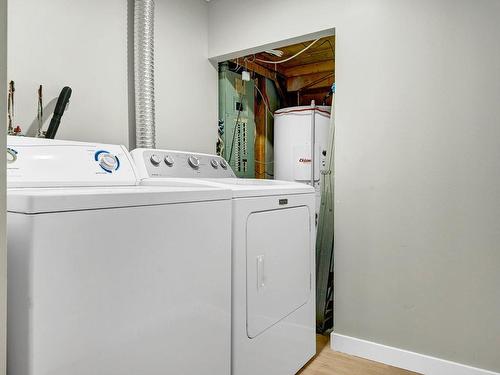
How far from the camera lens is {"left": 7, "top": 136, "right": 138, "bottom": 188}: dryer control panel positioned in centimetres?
133

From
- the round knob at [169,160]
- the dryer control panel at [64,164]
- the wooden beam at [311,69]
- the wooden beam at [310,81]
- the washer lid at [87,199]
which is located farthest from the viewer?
the wooden beam at [310,81]

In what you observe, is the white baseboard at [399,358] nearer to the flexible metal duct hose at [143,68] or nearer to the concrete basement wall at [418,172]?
the concrete basement wall at [418,172]

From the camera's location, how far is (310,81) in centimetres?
378

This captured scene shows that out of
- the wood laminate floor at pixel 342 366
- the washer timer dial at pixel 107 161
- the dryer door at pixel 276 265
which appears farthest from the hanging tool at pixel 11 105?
the wood laminate floor at pixel 342 366

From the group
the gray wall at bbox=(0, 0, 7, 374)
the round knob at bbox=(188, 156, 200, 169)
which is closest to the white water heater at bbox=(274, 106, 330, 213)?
the round knob at bbox=(188, 156, 200, 169)

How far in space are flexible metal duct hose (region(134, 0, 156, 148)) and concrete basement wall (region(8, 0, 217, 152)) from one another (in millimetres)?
109

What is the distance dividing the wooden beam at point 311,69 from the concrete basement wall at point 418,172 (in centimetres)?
142

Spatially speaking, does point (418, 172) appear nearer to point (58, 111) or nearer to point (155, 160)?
point (155, 160)

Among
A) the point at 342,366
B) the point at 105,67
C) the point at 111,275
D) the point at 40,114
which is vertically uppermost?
the point at 105,67

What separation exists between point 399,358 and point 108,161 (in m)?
1.82

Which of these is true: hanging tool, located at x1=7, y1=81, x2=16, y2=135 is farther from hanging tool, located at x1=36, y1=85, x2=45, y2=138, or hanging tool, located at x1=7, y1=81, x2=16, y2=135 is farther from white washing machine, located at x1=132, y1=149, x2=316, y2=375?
white washing machine, located at x1=132, y1=149, x2=316, y2=375

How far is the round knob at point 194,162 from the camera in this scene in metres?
2.08

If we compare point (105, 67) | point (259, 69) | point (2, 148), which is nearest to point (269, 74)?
point (259, 69)

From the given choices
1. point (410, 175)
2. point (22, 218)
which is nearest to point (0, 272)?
point (22, 218)
